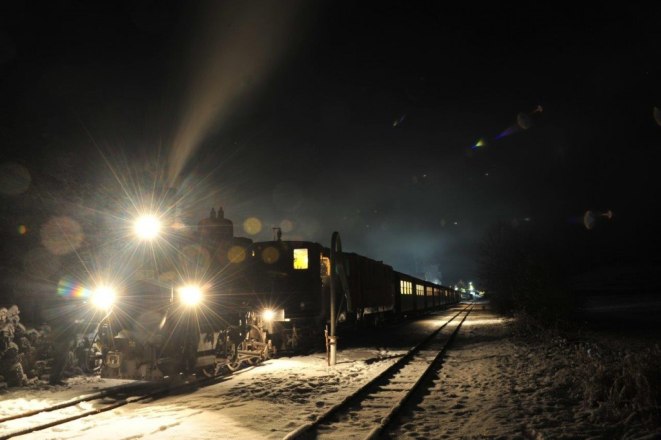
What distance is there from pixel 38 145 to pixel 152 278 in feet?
18.0

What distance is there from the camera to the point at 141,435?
5.97 meters

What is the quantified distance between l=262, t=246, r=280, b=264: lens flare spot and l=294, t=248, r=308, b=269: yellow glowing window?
0.62m

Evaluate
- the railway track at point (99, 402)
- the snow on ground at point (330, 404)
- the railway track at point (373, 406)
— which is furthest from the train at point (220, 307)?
the railway track at point (373, 406)

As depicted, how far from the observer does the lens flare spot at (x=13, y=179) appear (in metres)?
11.4

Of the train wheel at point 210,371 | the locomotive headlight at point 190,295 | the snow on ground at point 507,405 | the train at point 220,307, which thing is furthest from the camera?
the train wheel at point 210,371

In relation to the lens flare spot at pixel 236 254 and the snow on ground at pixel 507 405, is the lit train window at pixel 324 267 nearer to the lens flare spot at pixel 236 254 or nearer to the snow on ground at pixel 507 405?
the lens flare spot at pixel 236 254

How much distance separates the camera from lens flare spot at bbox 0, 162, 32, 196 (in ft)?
37.3

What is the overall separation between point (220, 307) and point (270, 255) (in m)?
3.92

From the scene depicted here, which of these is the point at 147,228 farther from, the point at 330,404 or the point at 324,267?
the point at 324,267

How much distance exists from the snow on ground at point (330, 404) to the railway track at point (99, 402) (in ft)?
0.56

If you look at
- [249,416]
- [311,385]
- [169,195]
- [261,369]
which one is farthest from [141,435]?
[169,195]

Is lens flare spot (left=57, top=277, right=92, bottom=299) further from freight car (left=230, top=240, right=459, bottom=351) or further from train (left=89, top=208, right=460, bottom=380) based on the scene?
freight car (left=230, top=240, right=459, bottom=351)

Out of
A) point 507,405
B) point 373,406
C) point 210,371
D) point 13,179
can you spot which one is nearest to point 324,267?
point 210,371

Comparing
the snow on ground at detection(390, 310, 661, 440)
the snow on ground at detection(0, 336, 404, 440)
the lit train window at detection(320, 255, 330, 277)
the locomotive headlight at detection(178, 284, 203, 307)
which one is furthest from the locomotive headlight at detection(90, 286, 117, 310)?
the lit train window at detection(320, 255, 330, 277)
